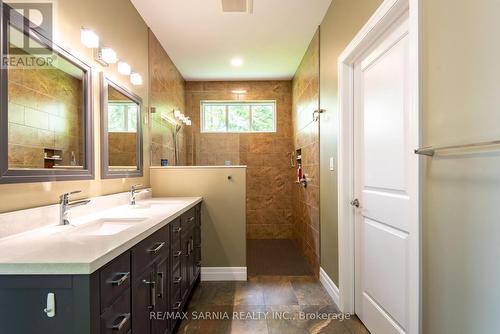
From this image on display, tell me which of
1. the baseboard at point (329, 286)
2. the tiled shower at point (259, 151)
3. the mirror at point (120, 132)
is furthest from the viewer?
the tiled shower at point (259, 151)

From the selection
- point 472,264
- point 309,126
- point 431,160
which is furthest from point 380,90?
point 309,126

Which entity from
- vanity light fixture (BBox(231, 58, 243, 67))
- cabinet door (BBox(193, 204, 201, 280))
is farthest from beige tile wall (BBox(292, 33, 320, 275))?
cabinet door (BBox(193, 204, 201, 280))

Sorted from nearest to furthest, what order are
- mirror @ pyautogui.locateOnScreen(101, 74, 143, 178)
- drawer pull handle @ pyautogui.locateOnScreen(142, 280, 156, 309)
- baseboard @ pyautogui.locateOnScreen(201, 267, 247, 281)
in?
drawer pull handle @ pyautogui.locateOnScreen(142, 280, 156, 309), mirror @ pyautogui.locateOnScreen(101, 74, 143, 178), baseboard @ pyautogui.locateOnScreen(201, 267, 247, 281)

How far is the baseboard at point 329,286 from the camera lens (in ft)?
7.56

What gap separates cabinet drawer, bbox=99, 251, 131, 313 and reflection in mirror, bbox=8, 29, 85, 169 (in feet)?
2.28

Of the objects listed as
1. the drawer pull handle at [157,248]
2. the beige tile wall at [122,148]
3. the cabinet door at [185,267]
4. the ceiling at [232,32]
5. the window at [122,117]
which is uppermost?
the ceiling at [232,32]

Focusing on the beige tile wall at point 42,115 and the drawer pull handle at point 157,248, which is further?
the drawer pull handle at point 157,248

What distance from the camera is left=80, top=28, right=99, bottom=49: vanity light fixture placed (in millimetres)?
1717

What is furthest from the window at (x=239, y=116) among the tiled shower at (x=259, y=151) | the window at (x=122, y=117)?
the window at (x=122, y=117)

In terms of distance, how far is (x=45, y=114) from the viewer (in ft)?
4.74

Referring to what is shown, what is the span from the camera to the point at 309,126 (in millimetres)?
3340

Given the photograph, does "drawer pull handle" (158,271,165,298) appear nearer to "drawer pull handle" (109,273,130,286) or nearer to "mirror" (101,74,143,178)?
"drawer pull handle" (109,273,130,286)

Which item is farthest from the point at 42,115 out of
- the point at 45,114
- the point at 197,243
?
the point at 197,243

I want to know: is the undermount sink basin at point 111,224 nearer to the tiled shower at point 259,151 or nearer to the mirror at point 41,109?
the mirror at point 41,109
